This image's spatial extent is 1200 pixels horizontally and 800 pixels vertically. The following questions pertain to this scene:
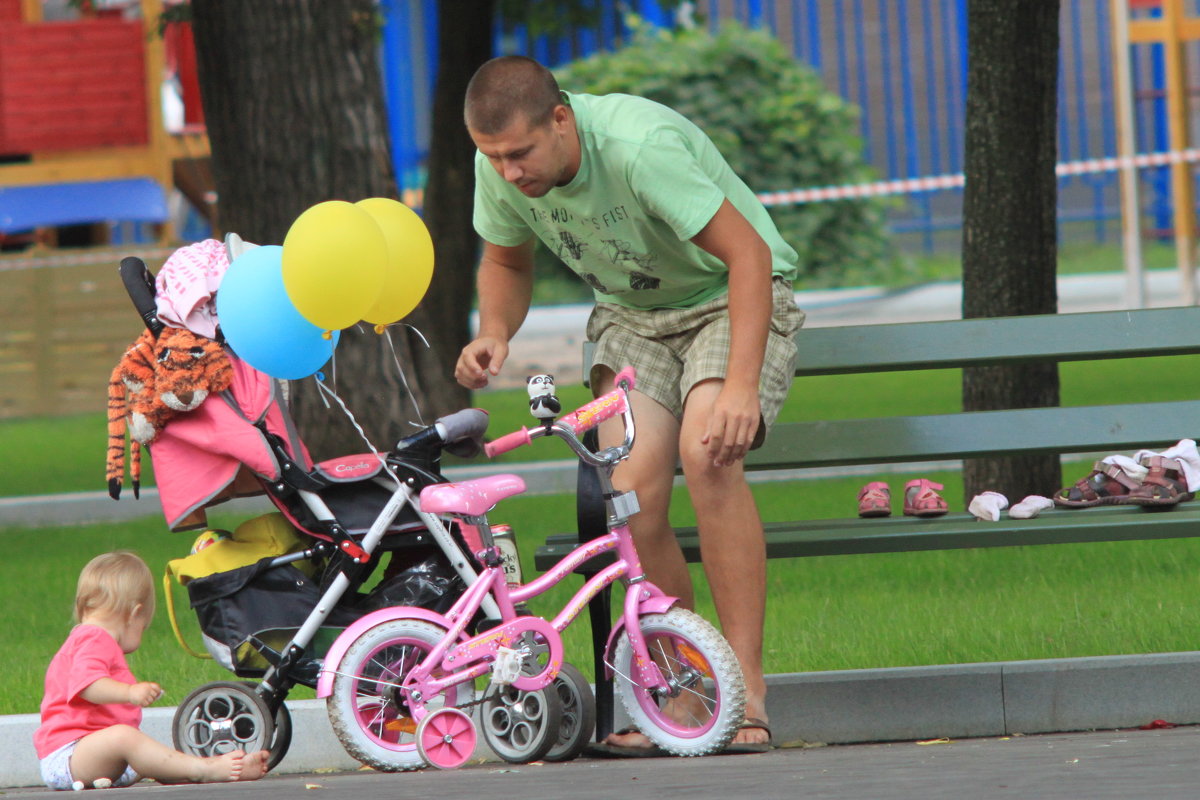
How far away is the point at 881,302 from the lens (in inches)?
722

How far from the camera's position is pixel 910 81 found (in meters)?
23.5

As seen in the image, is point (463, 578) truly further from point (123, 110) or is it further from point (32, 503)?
point (123, 110)

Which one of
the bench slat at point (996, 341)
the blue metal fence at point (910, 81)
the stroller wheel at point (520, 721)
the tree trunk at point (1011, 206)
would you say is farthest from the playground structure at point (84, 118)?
the stroller wheel at point (520, 721)

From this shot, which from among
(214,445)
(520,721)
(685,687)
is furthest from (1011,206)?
(214,445)

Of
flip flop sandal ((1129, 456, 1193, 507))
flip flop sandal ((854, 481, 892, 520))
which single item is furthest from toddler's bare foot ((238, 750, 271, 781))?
flip flop sandal ((1129, 456, 1193, 507))

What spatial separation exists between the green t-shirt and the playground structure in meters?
15.7

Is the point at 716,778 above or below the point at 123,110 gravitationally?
below

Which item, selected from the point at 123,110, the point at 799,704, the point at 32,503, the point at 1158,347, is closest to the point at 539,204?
the point at 799,704

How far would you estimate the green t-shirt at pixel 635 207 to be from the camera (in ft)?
13.3

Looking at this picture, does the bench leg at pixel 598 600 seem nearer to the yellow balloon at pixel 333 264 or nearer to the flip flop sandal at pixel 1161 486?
the yellow balloon at pixel 333 264

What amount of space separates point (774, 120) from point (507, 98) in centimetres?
1735

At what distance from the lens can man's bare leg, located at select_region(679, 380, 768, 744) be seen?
13.4 ft

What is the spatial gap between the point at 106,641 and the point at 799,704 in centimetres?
165

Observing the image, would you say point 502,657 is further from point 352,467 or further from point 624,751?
point 352,467
